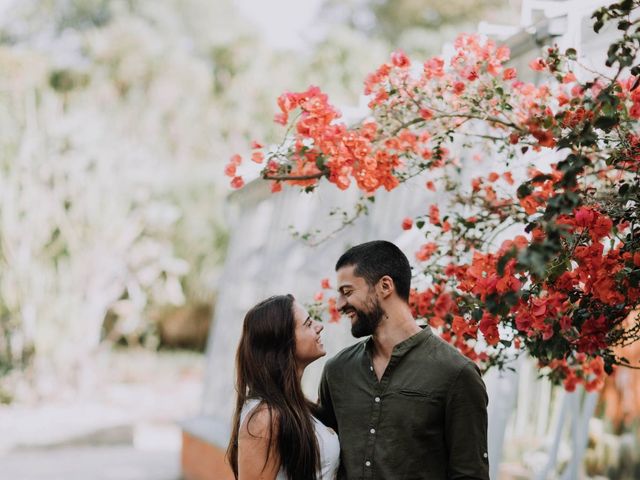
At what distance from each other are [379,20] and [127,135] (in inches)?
409

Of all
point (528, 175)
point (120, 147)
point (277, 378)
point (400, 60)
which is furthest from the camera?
point (120, 147)

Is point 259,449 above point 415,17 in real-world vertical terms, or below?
below

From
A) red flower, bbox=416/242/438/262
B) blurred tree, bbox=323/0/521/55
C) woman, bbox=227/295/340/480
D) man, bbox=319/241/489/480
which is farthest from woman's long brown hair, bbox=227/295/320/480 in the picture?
blurred tree, bbox=323/0/521/55

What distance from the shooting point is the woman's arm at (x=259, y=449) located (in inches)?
114

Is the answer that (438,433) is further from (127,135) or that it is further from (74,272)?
(127,135)

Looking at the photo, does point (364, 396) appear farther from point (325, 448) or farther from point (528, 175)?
point (528, 175)

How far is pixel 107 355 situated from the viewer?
1708 cm

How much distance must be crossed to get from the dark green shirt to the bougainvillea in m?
0.18

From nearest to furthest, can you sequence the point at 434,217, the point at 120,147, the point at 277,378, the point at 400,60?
the point at 277,378, the point at 400,60, the point at 434,217, the point at 120,147

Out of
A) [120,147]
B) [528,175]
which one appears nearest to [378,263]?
[528,175]

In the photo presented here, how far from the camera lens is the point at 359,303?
2.87m

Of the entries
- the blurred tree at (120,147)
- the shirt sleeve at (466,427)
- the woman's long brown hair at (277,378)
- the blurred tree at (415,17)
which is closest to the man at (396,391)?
the shirt sleeve at (466,427)

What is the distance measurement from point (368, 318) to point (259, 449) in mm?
582

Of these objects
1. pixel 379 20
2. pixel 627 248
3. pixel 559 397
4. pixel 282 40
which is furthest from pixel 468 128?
pixel 379 20
